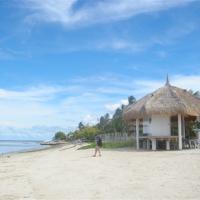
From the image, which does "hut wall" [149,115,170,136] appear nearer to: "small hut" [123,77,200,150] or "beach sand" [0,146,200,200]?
"small hut" [123,77,200,150]

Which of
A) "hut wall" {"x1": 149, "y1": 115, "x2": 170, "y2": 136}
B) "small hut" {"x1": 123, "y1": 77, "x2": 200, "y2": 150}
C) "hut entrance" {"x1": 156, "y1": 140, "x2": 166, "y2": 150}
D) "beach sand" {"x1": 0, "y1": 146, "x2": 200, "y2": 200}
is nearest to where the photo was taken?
"beach sand" {"x1": 0, "y1": 146, "x2": 200, "y2": 200}

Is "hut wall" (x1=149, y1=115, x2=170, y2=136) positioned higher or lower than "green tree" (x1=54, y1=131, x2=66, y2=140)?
Result: lower

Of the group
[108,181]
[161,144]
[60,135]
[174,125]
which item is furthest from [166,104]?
[60,135]

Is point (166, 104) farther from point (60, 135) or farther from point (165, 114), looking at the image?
point (60, 135)

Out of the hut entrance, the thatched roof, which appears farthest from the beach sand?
the hut entrance

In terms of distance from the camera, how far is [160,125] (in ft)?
83.1

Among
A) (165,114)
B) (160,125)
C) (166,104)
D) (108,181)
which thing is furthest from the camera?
(160,125)

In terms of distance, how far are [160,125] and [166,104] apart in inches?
53.8

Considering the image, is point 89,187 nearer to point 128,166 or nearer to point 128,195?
point 128,195

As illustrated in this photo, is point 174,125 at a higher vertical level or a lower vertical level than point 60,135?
lower

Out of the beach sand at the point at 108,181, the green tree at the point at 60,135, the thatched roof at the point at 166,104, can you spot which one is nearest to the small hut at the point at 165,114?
the thatched roof at the point at 166,104

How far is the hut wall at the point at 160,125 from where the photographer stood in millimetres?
25250

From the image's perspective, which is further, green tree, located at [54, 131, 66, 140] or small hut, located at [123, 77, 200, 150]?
green tree, located at [54, 131, 66, 140]

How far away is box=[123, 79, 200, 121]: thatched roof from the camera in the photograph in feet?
79.8
